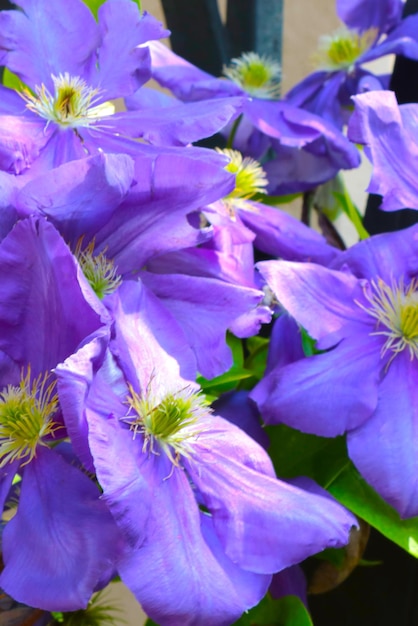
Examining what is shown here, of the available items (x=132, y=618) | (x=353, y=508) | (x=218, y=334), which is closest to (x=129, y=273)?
(x=218, y=334)

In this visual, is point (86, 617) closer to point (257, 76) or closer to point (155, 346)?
point (155, 346)

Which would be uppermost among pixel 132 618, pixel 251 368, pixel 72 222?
pixel 72 222

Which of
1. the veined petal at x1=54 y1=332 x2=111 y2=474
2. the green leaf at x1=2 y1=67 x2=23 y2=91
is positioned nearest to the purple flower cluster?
the veined petal at x1=54 y1=332 x2=111 y2=474

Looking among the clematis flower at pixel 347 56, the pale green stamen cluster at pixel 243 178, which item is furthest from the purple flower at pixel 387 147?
the clematis flower at pixel 347 56

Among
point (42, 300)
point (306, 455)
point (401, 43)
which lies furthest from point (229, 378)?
point (401, 43)

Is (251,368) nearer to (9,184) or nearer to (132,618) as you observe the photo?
(9,184)

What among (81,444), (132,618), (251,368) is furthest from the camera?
(132,618)

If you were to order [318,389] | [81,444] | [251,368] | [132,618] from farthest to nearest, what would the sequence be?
[132,618] → [251,368] → [318,389] → [81,444]

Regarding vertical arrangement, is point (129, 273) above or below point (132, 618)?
above

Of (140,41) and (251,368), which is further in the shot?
(251,368)
